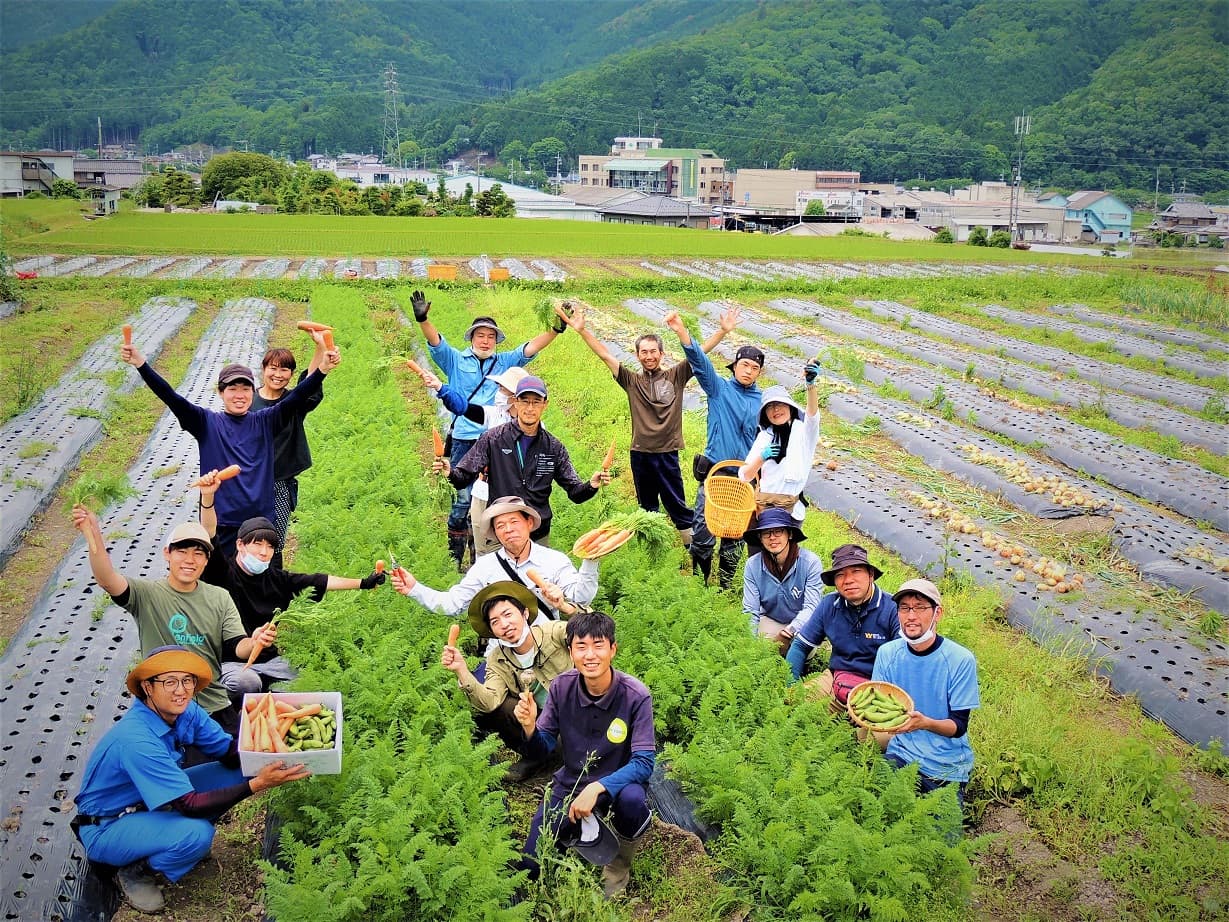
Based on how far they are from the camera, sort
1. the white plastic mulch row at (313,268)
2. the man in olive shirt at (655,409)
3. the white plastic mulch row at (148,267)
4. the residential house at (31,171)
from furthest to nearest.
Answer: the residential house at (31,171) < the white plastic mulch row at (313,268) < the white plastic mulch row at (148,267) < the man in olive shirt at (655,409)

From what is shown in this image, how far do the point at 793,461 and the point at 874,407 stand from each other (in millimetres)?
6871

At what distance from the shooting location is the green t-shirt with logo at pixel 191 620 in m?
4.66

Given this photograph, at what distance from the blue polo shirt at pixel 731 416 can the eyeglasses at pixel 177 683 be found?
384 centimetres

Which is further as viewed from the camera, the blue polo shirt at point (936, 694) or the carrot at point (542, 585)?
the carrot at point (542, 585)

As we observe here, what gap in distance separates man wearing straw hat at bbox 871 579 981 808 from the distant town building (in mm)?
88625

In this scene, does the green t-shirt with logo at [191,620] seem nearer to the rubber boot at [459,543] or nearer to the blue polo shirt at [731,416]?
the rubber boot at [459,543]

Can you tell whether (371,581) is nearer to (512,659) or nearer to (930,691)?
(512,659)

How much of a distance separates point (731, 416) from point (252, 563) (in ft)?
10.8

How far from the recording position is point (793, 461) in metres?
6.41

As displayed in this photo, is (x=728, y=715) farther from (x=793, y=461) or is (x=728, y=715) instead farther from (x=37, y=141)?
(x=37, y=141)

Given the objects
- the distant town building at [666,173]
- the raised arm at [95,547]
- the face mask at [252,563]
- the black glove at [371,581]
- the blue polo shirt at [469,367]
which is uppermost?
the distant town building at [666,173]

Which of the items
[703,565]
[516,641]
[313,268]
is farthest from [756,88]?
[516,641]

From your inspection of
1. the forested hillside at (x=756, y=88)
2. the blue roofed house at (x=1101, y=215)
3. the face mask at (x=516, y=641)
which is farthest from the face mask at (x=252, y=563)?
the forested hillside at (x=756, y=88)

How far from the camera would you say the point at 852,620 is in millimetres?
5359
